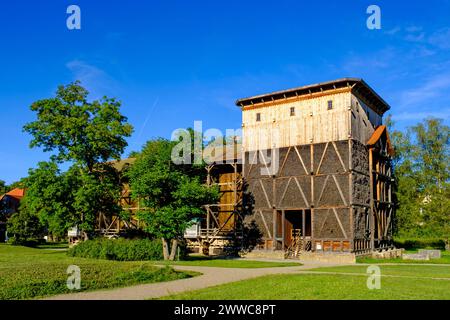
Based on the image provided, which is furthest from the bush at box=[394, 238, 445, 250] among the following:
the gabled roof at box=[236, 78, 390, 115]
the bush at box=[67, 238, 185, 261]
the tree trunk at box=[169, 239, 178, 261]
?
the tree trunk at box=[169, 239, 178, 261]

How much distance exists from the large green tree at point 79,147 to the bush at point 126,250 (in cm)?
472

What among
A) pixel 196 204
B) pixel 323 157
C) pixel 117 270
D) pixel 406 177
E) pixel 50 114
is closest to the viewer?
pixel 117 270

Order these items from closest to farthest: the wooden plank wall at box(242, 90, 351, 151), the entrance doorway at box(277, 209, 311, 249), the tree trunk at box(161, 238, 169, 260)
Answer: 1. the tree trunk at box(161, 238, 169, 260)
2. the wooden plank wall at box(242, 90, 351, 151)
3. the entrance doorway at box(277, 209, 311, 249)

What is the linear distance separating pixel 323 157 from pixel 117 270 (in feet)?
74.2

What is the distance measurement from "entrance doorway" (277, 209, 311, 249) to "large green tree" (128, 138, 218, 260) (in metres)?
8.60

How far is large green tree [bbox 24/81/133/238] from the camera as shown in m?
37.5

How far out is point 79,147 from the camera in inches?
1564

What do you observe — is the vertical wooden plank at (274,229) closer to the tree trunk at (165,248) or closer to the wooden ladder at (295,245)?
the wooden ladder at (295,245)

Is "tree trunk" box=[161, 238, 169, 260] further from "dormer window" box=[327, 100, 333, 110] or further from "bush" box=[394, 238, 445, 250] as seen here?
"bush" box=[394, 238, 445, 250]

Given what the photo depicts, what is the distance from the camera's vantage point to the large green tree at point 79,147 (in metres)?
37.5

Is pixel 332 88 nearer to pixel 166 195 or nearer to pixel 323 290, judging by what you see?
pixel 166 195

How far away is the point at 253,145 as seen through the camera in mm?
41094
